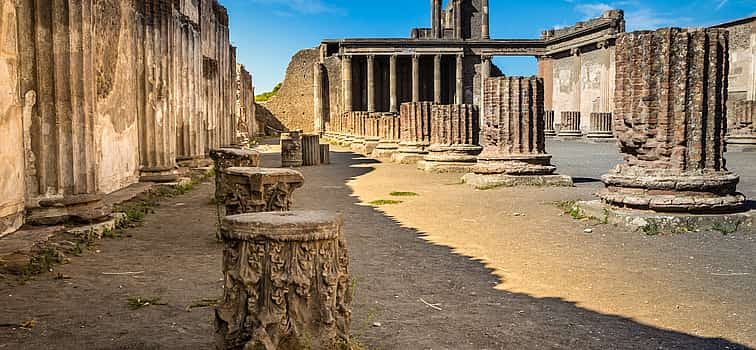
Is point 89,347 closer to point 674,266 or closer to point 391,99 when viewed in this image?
point 674,266

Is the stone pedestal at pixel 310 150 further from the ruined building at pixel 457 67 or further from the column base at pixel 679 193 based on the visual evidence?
the ruined building at pixel 457 67

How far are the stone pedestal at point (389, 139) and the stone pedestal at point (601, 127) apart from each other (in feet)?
37.2

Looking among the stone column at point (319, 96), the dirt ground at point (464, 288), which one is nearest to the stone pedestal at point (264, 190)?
the dirt ground at point (464, 288)

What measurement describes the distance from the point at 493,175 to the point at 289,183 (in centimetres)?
709

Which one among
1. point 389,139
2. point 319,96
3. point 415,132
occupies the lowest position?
point 389,139

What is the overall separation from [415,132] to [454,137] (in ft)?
11.0

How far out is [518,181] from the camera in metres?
12.2

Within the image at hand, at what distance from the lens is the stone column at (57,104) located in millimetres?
6137

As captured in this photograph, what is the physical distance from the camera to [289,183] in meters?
5.86

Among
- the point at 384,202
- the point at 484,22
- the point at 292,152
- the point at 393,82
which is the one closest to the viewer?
the point at 384,202

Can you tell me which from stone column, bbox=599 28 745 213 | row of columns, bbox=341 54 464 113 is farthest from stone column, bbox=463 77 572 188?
row of columns, bbox=341 54 464 113

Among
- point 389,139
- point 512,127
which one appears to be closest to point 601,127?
point 389,139

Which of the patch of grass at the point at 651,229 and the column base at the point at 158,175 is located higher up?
Result: the column base at the point at 158,175

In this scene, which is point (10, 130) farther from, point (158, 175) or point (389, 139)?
point (389, 139)
